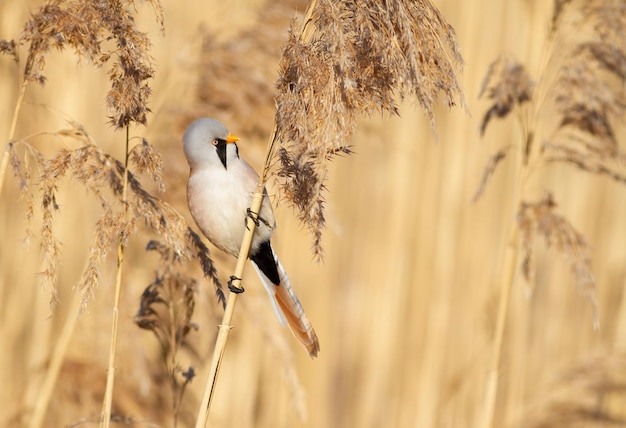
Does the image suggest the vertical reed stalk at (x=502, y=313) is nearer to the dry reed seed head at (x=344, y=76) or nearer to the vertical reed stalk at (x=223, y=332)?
the dry reed seed head at (x=344, y=76)

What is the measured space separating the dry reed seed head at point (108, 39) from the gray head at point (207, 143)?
322 mm

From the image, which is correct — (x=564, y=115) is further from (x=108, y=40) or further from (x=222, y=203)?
(x=108, y=40)

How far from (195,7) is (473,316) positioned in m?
1.67

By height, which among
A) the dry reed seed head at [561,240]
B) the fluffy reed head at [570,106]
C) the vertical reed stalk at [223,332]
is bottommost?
the vertical reed stalk at [223,332]

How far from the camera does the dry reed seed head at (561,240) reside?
68.5 inches

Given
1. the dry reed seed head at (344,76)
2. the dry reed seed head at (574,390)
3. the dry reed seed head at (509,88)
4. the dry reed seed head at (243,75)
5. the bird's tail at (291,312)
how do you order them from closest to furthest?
1. the dry reed seed head at (344,76)
2. the bird's tail at (291,312)
3. the dry reed seed head at (509,88)
4. the dry reed seed head at (243,75)
5. the dry reed seed head at (574,390)

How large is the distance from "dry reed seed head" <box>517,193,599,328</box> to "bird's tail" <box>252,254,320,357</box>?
58cm

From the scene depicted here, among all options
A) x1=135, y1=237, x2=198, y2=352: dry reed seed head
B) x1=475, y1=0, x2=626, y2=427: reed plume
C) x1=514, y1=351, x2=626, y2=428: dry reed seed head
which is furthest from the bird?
x1=514, y1=351, x2=626, y2=428: dry reed seed head

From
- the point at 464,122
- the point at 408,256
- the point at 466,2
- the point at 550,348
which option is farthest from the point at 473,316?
the point at 466,2

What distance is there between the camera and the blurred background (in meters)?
2.05

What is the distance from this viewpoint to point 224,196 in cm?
148

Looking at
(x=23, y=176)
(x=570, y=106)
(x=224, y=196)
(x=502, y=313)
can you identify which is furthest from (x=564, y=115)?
(x=23, y=176)

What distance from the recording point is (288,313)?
1.50m

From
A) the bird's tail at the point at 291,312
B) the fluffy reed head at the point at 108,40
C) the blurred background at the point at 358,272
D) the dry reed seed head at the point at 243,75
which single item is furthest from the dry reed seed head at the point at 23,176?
the dry reed seed head at the point at 243,75
